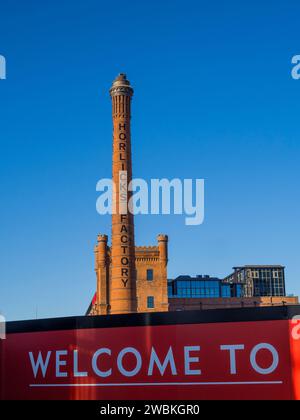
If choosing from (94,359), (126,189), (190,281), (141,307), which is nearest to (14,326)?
(94,359)

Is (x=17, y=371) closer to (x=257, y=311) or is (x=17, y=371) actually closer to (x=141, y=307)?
(x=257, y=311)

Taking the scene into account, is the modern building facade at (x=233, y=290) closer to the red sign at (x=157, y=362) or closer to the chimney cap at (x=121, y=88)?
the chimney cap at (x=121, y=88)

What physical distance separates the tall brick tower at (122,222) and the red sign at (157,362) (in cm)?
4159

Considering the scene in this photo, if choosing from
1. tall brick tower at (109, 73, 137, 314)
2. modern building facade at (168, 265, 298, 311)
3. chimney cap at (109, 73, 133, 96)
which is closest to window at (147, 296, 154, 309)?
modern building facade at (168, 265, 298, 311)

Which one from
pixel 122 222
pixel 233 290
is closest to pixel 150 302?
pixel 122 222

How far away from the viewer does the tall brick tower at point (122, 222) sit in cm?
5619

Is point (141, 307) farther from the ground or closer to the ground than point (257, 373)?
farther from the ground

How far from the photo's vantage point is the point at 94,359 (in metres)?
13.8

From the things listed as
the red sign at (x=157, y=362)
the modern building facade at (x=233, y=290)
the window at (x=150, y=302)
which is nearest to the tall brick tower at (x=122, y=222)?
the window at (x=150, y=302)

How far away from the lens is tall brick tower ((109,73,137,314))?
184 feet

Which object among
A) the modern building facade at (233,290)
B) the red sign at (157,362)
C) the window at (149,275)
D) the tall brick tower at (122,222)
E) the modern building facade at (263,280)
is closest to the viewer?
the red sign at (157,362)

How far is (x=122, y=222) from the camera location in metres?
56.6

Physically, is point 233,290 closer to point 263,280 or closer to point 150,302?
point 263,280

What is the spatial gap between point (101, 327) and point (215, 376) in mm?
2915
